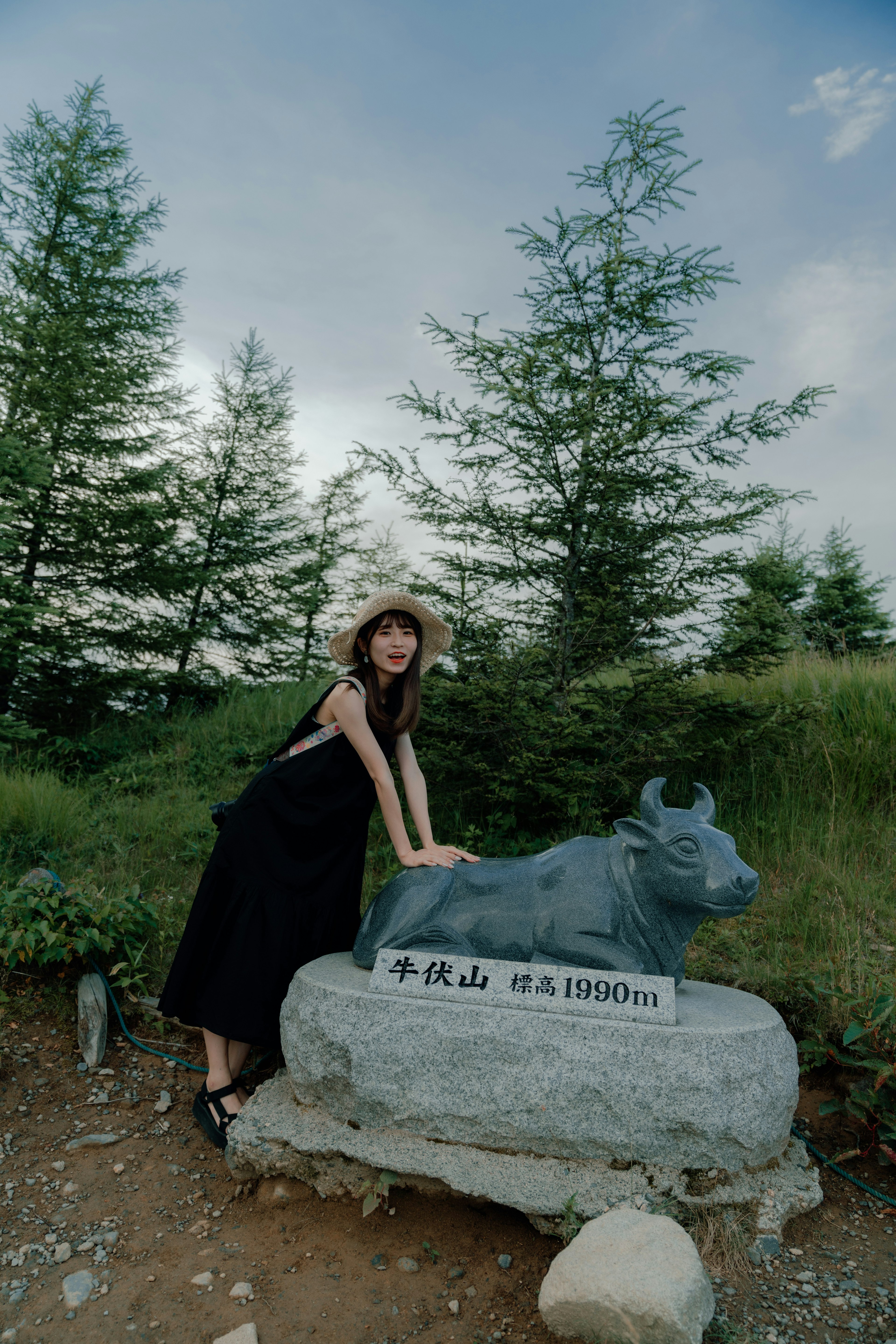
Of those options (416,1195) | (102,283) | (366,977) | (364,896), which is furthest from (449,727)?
(102,283)

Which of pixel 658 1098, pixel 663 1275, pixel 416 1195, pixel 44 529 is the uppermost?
pixel 44 529

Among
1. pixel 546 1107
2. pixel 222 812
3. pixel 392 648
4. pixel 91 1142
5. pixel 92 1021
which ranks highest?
pixel 392 648

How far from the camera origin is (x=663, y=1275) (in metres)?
2.34

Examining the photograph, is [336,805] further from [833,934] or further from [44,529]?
[44,529]

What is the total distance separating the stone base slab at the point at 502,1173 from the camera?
287 cm

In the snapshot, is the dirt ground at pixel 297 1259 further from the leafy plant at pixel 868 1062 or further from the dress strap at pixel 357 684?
the dress strap at pixel 357 684

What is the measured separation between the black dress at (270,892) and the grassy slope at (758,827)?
1368 millimetres

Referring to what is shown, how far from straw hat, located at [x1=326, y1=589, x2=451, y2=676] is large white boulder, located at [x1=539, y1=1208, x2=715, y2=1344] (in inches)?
93.8

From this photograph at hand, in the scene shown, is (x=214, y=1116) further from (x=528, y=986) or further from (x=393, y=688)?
(x=393, y=688)

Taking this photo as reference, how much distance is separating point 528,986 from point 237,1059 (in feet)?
5.49

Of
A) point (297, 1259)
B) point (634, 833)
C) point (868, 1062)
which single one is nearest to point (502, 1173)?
point (297, 1259)

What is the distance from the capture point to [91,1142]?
12.2 feet

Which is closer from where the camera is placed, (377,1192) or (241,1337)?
(241,1337)

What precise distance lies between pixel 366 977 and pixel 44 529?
7.83 metres
